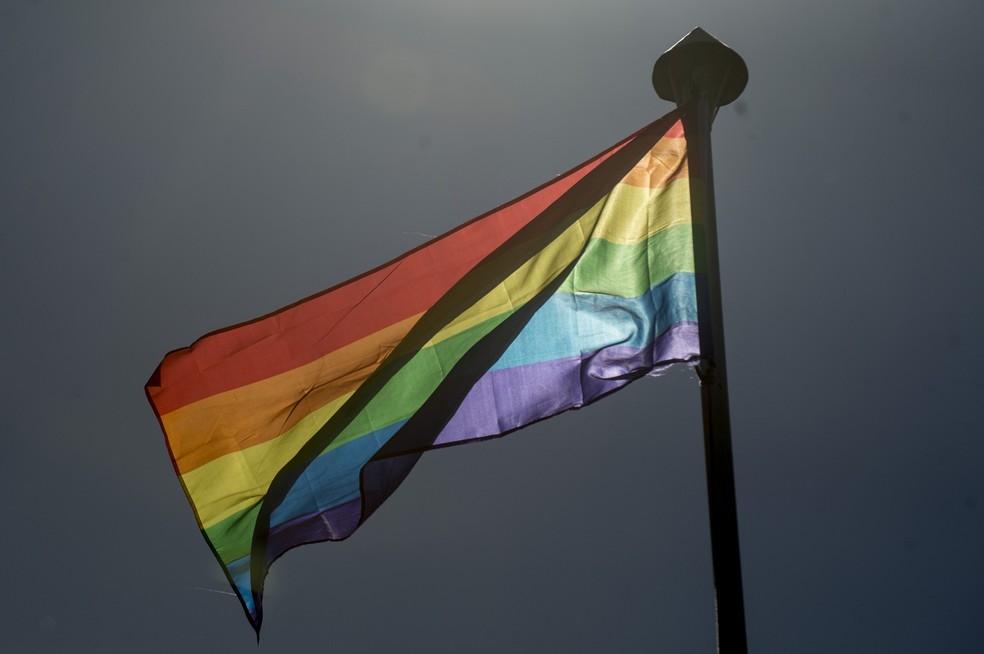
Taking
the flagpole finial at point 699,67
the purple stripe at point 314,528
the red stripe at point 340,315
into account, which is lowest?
the purple stripe at point 314,528

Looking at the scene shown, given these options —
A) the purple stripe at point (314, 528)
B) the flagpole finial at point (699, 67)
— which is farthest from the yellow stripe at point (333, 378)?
the flagpole finial at point (699, 67)

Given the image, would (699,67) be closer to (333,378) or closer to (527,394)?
(527,394)

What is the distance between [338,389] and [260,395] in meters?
0.54

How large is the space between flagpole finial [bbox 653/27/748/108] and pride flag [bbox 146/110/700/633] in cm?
20

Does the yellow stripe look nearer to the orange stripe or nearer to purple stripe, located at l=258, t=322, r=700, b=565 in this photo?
the orange stripe

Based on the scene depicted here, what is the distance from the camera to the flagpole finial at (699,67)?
679 cm

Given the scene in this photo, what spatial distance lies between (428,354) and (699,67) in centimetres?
250

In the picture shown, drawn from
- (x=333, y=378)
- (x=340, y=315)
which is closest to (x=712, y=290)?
(x=340, y=315)

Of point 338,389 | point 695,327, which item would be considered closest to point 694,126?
point 695,327

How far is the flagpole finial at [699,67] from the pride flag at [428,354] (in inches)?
7.9

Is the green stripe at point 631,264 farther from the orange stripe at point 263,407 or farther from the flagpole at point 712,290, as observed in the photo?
the orange stripe at point 263,407

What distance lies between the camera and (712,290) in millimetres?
5703

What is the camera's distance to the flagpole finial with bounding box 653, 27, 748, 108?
22.3ft

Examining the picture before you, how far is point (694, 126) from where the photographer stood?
6570 mm
